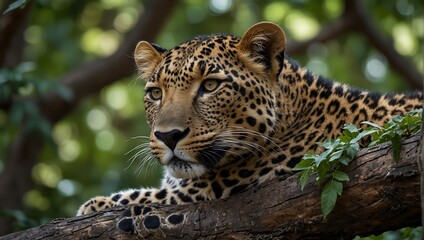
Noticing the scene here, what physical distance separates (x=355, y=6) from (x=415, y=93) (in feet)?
27.1

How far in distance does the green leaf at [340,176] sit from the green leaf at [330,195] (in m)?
0.04

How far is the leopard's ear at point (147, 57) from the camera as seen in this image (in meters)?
8.55

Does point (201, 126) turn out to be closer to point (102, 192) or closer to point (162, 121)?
point (162, 121)

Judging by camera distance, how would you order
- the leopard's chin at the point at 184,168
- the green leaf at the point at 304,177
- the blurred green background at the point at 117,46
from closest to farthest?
the green leaf at the point at 304,177 < the leopard's chin at the point at 184,168 < the blurred green background at the point at 117,46

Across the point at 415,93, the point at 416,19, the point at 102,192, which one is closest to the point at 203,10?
the point at 416,19

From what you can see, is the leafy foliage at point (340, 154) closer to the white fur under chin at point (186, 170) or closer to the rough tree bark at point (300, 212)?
the rough tree bark at point (300, 212)

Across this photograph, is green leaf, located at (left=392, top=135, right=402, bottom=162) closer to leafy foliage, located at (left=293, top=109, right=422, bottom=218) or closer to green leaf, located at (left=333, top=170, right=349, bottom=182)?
leafy foliage, located at (left=293, top=109, right=422, bottom=218)

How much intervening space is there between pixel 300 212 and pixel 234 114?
4.29ft

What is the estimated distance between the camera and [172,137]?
7.53 meters

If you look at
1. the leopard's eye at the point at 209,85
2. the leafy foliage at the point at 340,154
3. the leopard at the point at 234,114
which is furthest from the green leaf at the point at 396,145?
the leopard's eye at the point at 209,85

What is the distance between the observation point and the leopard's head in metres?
7.61

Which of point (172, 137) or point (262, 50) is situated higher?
point (262, 50)

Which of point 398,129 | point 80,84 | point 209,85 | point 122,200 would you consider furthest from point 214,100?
point 80,84

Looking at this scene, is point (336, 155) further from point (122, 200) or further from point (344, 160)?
point (122, 200)
